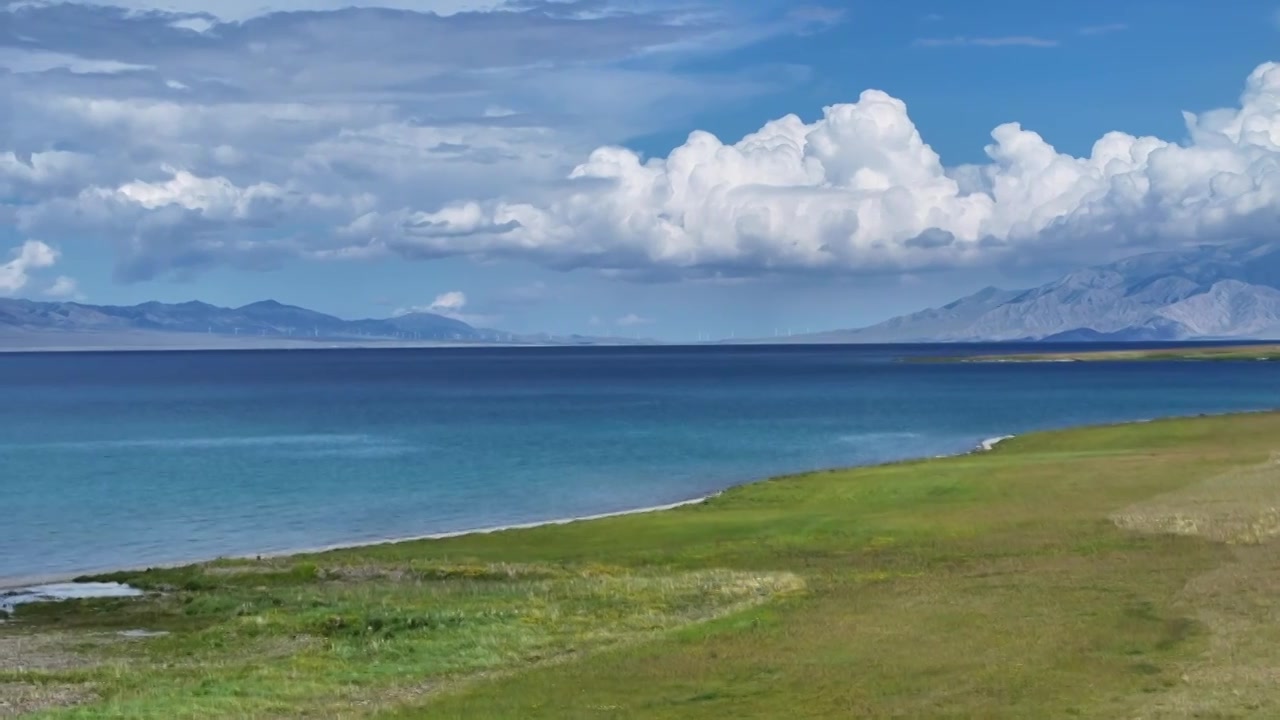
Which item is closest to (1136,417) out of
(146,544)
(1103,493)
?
(1103,493)

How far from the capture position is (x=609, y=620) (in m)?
34.6

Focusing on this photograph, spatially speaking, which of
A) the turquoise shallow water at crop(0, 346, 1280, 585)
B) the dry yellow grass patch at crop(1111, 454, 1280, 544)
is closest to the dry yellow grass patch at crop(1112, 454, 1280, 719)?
the dry yellow grass patch at crop(1111, 454, 1280, 544)

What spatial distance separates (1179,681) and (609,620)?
14.1 meters

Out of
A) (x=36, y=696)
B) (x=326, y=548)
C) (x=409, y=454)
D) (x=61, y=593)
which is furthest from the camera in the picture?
(x=409, y=454)

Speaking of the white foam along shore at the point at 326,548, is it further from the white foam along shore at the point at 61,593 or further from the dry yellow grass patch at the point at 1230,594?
the dry yellow grass patch at the point at 1230,594

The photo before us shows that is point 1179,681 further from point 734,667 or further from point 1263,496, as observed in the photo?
point 1263,496

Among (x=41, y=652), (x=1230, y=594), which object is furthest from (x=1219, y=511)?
(x=41, y=652)

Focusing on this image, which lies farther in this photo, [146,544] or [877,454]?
[877,454]

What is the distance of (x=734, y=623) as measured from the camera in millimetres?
32844

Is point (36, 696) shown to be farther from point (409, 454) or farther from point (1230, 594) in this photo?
point (409, 454)

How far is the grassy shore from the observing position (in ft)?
82.8

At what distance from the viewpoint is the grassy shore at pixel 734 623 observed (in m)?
25.2

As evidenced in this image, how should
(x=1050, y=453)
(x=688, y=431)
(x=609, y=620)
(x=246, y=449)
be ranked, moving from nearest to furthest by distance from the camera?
1. (x=609, y=620)
2. (x=1050, y=453)
3. (x=246, y=449)
4. (x=688, y=431)

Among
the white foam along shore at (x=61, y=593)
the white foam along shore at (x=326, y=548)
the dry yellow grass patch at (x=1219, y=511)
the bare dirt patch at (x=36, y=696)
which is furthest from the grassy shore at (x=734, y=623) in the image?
the white foam along shore at (x=326, y=548)
